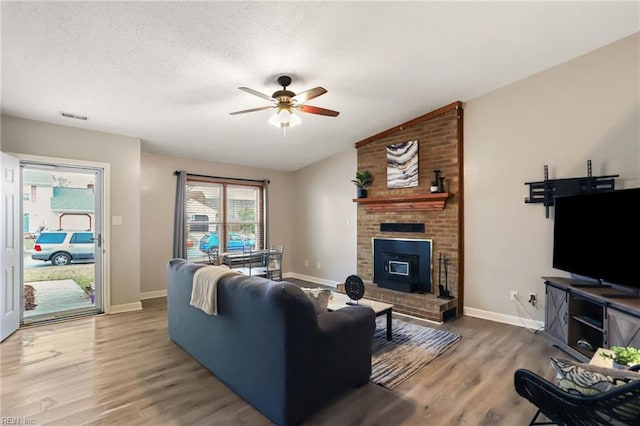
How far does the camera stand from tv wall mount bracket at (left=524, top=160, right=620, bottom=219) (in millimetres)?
3299

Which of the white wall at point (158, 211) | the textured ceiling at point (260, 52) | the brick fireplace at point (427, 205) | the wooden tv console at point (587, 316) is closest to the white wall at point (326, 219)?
the brick fireplace at point (427, 205)

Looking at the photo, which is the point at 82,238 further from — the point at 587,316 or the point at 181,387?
the point at 587,316

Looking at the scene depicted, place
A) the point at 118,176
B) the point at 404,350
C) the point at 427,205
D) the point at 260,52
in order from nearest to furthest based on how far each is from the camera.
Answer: the point at 260,52 → the point at 404,350 → the point at 118,176 → the point at 427,205

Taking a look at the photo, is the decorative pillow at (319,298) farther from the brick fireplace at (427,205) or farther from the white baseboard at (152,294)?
the white baseboard at (152,294)

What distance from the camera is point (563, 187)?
11.5 ft

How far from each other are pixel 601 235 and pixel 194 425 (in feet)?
12.5

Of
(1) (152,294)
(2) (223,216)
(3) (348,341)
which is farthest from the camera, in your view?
(2) (223,216)

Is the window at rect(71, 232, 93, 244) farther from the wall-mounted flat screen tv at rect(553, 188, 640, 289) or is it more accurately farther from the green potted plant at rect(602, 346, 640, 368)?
the wall-mounted flat screen tv at rect(553, 188, 640, 289)

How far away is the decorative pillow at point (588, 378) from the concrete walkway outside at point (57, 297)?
5.44m

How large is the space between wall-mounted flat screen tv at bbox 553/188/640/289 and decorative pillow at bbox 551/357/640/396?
175 centimetres

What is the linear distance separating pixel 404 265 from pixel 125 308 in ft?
14.0

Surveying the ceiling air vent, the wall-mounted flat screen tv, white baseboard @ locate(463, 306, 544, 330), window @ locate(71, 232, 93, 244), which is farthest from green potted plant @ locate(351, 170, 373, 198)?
window @ locate(71, 232, 93, 244)

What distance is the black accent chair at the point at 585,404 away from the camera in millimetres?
1293

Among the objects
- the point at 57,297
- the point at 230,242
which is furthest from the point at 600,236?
the point at 57,297
